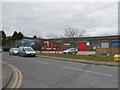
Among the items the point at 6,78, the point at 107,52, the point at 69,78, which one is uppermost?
the point at 6,78

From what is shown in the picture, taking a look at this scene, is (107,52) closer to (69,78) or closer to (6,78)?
(69,78)

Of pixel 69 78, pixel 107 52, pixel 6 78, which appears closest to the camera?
pixel 6 78

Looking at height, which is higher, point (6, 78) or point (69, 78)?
point (6, 78)

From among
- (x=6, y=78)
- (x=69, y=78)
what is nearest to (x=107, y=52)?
(x=69, y=78)

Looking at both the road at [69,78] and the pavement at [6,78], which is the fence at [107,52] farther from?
the pavement at [6,78]

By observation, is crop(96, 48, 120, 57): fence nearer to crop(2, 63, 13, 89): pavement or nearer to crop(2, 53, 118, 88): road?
crop(2, 53, 118, 88): road

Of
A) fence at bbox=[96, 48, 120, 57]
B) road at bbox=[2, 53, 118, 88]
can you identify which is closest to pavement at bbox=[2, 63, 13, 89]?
road at bbox=[2, 53, 118, 88]

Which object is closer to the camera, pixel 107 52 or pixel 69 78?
pixel 69 78

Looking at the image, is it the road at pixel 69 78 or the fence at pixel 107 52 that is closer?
the road at pixel 69 78

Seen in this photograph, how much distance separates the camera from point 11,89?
6121 millimetres

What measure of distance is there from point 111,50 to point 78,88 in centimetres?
1913

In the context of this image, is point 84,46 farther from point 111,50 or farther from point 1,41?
point 1,41

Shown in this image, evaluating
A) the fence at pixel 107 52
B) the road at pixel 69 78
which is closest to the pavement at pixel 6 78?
the road at pixel 69 78

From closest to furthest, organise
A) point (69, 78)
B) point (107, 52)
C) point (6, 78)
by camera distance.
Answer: point (6, 78)
point (69, 78)
point (107, 52)
